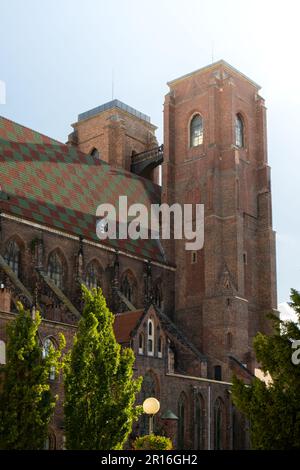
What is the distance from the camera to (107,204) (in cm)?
5709

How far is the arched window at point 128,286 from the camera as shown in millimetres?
54306

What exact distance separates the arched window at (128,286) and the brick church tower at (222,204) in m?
4.50

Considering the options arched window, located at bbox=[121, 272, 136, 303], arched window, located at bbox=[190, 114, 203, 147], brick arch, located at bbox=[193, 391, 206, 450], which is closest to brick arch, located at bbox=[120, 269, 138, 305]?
arched window, located at bbox=[121, 272, 136, 303]

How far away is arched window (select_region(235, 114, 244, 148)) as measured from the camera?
61031 millimetres

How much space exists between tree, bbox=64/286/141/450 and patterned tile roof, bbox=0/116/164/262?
1866cm

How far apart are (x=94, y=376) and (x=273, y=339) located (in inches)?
302

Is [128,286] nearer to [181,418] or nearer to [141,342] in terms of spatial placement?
[181,418]

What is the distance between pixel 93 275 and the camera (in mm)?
52188

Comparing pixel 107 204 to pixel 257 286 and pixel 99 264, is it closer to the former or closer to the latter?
pixel 99 264

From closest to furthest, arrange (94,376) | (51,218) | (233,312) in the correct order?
(94,376), (51,218), (233,312)

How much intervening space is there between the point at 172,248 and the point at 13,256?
16.3 metres

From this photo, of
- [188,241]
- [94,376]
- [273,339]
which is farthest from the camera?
[188,241]

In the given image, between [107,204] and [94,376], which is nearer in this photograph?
[94,376]

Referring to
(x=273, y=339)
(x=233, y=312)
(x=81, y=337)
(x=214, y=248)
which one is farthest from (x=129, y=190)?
(x=273, y=339)
